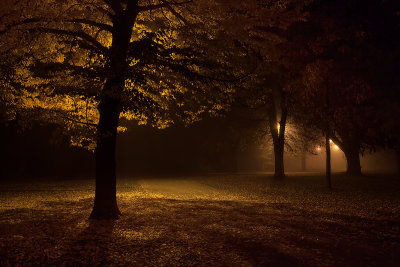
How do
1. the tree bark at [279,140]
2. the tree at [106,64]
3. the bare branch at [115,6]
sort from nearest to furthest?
1. the tree at [106,64]
2. the bare branch at [115,6]
3. the tree bark at [279,140]

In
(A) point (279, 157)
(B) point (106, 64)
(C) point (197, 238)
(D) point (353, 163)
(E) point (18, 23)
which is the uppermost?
(E) point (18, 23)

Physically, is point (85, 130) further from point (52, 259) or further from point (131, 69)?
point (52, 259)

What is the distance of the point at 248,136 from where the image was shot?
91.7 ft

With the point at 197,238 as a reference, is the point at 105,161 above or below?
above

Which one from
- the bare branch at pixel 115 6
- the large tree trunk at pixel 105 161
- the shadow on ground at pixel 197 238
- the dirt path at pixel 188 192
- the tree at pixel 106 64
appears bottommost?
the shadow on ground at pixel 197 238

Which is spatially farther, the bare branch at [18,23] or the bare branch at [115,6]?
the bare branch at [115,6]

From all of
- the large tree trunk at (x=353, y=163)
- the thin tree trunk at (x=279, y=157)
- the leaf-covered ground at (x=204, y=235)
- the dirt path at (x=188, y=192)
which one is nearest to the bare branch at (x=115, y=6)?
the leaf-covered ground at (x=204, y=235)

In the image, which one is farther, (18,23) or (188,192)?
(188,192)

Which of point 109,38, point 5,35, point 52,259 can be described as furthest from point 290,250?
point 109,38

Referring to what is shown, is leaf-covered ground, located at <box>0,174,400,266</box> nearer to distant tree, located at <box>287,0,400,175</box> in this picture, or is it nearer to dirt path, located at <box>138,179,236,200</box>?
dirt path, located at <box>138,179,236,200</box>

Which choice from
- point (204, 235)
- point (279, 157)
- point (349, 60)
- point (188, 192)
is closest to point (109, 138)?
point (204, 235)

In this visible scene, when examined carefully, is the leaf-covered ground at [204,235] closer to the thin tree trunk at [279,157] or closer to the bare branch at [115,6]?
the bare branch at [115,6]

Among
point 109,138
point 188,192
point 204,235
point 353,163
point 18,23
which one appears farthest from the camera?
point 353,163

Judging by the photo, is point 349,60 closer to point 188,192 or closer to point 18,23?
point 188,192
